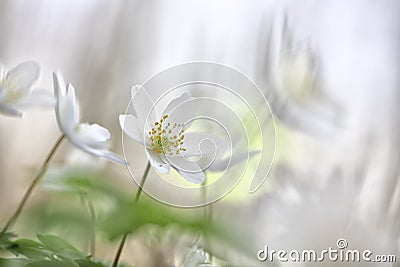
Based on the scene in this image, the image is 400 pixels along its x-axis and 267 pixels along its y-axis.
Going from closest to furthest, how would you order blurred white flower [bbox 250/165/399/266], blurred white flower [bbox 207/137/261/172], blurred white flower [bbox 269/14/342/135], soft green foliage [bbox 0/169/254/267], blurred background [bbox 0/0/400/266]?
soft green foliage [bbox 0/169/254/267], blurred white flower [bbox 207/137/261/172], blurred white flower [bbox 250/165/399/266], blurred white flower [bbox 269/14/342/135], blurred background [bbox 0/0/400/266]

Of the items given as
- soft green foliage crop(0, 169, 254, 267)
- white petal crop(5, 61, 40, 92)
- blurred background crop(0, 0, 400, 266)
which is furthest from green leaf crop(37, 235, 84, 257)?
blurred background crop(0, 0, 400, 266)

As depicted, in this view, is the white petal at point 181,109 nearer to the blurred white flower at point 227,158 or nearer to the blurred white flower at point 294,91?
the blurred white flower at point 227,158

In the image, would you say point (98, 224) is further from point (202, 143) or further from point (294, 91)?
point (294, 91)

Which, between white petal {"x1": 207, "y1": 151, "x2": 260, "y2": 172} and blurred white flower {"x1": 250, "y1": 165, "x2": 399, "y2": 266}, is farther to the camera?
blurred white flower {"x1": 250, "y1": 165, "x2": 399, "y2": 266}

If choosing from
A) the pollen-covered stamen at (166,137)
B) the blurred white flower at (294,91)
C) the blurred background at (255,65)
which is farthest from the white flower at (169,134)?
the blurred background at (255,65)

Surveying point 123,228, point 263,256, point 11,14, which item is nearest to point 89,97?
point 11,14

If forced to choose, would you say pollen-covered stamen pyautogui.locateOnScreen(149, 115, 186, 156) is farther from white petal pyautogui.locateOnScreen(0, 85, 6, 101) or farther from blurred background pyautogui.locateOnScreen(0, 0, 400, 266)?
blurred background pyautogui.locateOnScreen(0, 0, 400, 266)

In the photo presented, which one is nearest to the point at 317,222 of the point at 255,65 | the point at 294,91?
the point at 294,91

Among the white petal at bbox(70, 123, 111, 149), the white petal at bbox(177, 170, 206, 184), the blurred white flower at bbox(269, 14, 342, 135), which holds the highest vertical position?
the blurred white flower at bbox(269, 14, 342, 135)
